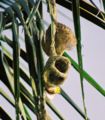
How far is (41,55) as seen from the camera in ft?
3.22

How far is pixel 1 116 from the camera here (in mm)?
1462

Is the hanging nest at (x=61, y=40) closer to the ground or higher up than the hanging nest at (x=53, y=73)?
higher up

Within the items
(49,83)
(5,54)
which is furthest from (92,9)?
(49,83)

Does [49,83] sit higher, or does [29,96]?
[49,83]

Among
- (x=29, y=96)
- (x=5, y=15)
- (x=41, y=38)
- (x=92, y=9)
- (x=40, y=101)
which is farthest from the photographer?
(x=92, y=9)

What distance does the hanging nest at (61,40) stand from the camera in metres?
0.97

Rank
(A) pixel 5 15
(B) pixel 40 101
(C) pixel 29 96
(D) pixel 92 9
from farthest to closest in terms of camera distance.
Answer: (D) pixel 92 9, (C) pixel 29 96, (A) pixel 5 15, (B) pixel 40 101

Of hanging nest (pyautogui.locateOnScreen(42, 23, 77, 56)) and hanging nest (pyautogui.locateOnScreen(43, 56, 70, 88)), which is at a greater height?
hanging nest (pyautogui.locateOnScreen(42, 23, 77, 56))

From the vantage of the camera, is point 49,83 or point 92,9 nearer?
point 49,83

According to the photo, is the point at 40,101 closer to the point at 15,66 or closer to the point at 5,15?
the point at 15,66

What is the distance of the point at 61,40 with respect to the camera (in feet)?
3.29

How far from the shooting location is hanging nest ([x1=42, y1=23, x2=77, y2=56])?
0.97m

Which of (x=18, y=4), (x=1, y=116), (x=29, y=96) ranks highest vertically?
(x=18, y=4)

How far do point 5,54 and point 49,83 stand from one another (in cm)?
44
